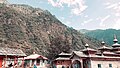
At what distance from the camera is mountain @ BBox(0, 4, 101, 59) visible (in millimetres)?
91494

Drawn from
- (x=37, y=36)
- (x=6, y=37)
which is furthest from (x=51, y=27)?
(x=6, y=37)

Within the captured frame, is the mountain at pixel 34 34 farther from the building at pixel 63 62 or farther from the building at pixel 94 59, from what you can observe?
the building at pixel 94 59

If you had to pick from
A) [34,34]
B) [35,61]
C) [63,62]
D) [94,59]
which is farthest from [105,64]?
[34,34]

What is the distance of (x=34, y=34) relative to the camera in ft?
391

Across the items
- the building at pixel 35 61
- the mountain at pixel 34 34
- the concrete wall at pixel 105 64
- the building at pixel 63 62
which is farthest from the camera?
the mountain at pixel 34 34

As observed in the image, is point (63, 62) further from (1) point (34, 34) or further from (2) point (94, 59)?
(1) point (34, 34)

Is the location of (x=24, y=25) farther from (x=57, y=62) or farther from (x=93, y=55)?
(x=93, y=55)

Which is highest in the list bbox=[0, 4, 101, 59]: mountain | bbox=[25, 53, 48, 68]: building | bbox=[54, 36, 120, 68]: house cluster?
bbox=[0, 4, 101, 59]: mountain

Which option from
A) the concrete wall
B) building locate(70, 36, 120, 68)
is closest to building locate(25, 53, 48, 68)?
building locate(70, 36, 120, 68)

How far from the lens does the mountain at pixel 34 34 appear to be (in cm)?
9149

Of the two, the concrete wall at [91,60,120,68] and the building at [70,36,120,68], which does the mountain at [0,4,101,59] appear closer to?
the building at [70,36,120,68]

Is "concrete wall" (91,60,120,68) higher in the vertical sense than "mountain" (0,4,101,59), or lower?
lower

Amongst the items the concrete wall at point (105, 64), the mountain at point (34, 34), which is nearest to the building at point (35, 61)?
the mountain at point (34, 34)

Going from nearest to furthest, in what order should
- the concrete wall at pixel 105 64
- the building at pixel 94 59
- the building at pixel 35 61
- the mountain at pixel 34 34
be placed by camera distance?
the concrete wall at pixel 105 64, the building at pixel 94 59, the building at pixel 35 61, the mountain at pixel 34 34
